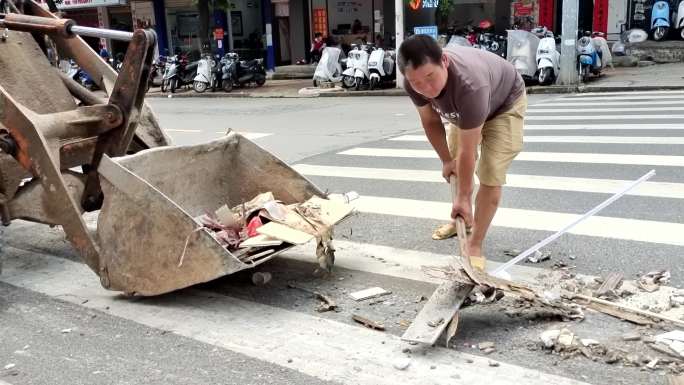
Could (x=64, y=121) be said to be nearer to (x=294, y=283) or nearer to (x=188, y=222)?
(x=188, y=222)

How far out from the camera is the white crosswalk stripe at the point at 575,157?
6902 mm

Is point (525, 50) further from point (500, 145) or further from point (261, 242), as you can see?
point (261, 242)

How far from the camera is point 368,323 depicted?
354 centimetres

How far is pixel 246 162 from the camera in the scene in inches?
187

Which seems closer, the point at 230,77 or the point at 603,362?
the point at 603,362

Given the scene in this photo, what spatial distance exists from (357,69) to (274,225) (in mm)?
13804

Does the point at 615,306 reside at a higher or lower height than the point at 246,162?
lower

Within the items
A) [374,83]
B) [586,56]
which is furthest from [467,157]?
[374,83]

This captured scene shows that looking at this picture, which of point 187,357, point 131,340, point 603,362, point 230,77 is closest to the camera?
point 603,362

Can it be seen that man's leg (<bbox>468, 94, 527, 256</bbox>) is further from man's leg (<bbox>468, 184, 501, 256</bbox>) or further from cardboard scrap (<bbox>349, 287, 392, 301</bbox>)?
cardboard scrap (<bbox>349, 287, 392, 301</bbox>)

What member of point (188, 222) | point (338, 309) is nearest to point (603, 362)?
point (338, 309)

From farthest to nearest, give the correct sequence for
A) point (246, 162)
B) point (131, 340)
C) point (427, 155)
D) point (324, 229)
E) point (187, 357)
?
point (427, 155), point (246, 162), point (324, 229), point (131, 340), point (187, 357)

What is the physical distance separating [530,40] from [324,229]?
12.8 metres

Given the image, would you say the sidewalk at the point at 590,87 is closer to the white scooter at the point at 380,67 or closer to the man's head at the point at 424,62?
the white scooter at the point at 380,67
